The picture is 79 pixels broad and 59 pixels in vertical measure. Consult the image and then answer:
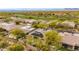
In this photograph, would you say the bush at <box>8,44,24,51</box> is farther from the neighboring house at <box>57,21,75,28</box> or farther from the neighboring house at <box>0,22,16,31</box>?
the neighboring house at <box>57,21,75,28</box>

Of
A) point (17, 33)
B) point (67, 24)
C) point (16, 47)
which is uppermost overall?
point (67, 24)

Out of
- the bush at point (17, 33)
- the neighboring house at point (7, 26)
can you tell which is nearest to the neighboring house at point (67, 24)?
the bush at point (17, 33)

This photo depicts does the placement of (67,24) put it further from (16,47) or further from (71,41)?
(16,47)

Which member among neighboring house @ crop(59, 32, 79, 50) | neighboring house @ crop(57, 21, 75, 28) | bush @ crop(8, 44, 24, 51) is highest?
neighboring house @ crop(57, 21, 75, 28)

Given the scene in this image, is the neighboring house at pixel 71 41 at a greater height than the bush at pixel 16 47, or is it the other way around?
the neighboring house at pixel 71 41

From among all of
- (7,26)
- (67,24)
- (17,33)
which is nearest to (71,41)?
(67,24)

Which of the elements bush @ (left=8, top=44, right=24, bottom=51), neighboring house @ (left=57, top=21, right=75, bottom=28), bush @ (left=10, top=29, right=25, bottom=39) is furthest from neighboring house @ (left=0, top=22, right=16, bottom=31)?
neighboring house @ (left=57, top=21, right=75, bottom=28)

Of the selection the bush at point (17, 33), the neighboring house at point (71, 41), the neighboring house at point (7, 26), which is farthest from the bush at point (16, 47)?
the neighboring house at point (71, 41)

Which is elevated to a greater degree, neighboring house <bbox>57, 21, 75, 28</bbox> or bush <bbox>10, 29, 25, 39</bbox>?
neighboring house <bbox>57, 21, 75, 28</bbox>

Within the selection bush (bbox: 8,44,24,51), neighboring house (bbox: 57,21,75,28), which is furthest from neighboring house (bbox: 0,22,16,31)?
neighboring house (bbox: 57,21,75,28)

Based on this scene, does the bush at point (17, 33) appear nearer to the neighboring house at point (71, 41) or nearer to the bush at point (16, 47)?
the bush at point (16, 47)

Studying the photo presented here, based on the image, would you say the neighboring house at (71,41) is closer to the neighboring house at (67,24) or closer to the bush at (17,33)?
the neighboring house at (67,24)

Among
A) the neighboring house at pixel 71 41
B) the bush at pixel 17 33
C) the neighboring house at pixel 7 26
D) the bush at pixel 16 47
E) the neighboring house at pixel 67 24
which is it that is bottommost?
the bush at pixel 16 47
